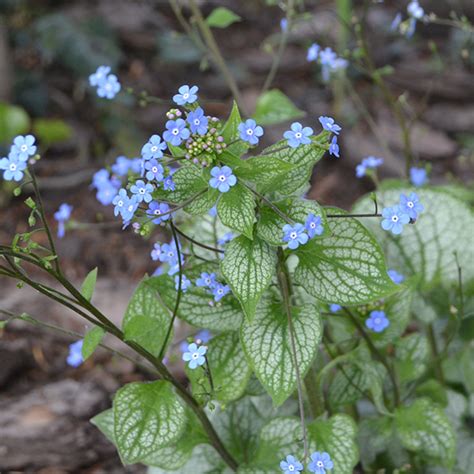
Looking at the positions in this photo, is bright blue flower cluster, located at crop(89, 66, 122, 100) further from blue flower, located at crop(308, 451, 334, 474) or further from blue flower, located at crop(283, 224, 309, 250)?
blue flower, located at crop(308, 451, 334, 474)

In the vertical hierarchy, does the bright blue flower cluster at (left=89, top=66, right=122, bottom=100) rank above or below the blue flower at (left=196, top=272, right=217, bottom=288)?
above

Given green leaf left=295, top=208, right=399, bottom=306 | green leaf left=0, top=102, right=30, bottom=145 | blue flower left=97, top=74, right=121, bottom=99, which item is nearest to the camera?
green leaf left=295, top=208, right=399, bottom=306

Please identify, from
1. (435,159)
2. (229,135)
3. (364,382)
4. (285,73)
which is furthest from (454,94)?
(229,135)

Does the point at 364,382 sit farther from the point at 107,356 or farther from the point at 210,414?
the point at 107,356

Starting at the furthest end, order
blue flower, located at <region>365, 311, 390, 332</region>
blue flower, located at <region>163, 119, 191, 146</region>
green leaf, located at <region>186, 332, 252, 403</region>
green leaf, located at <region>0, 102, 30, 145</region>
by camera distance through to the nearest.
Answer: green leaf, located at <region>0, 102, 30, 145</region> → blue flower, located at <region>365, 311, 390, 332</region> → green leaf, located at <region>186, 332, 252, 403</region> → blue flower, located at <region>163, 119, 191, 146</region>

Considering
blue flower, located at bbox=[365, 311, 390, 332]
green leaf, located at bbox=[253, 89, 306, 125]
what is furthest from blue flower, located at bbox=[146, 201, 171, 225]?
green leaf, located at bbox=[253, 89, 306, 125]

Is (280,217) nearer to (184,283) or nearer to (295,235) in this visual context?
(295,235)
